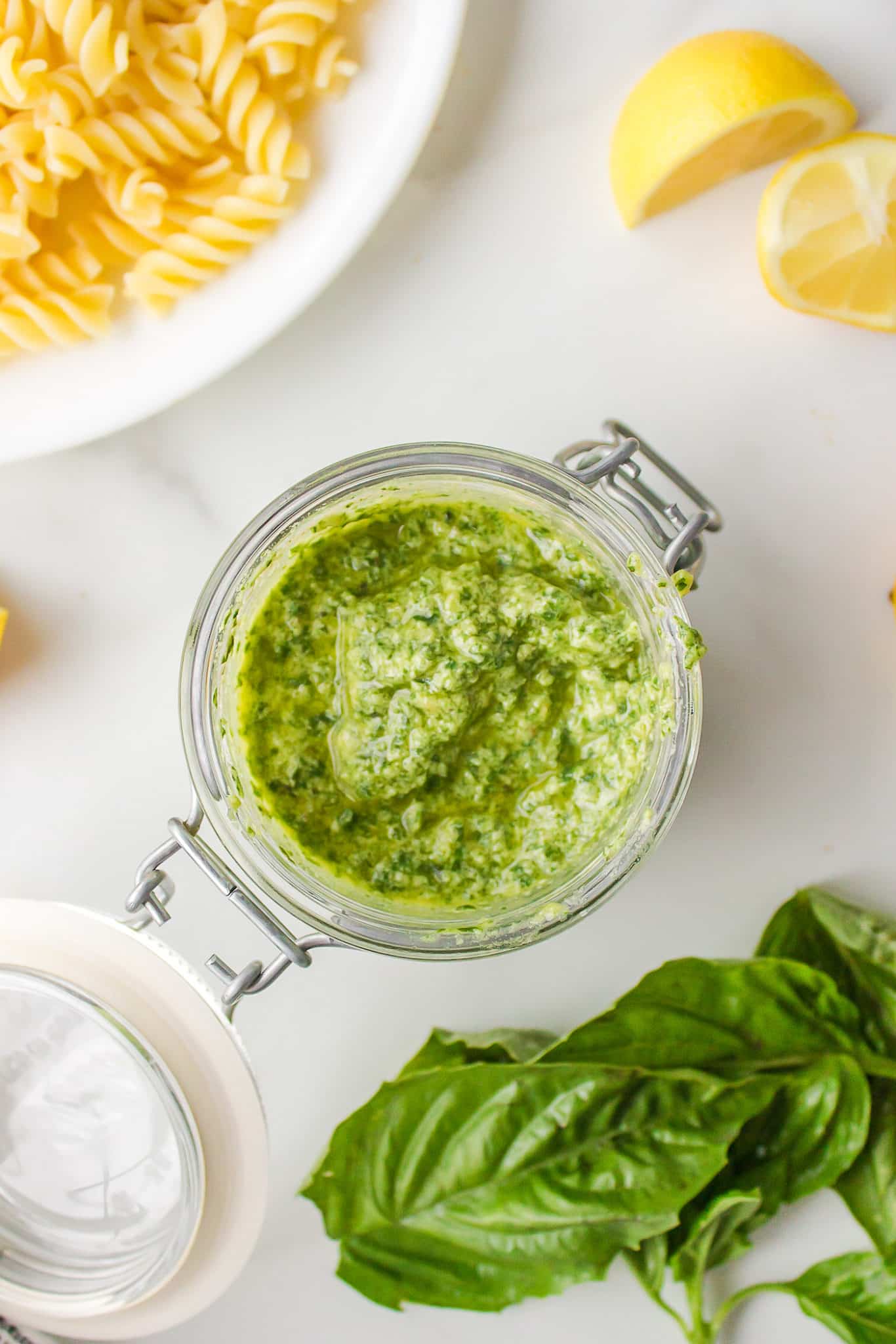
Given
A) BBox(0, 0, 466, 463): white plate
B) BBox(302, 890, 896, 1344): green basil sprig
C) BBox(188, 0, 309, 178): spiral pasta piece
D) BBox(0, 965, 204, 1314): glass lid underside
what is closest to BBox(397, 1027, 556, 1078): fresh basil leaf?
BBox(302, 890, 896, 1344): green basil sprig

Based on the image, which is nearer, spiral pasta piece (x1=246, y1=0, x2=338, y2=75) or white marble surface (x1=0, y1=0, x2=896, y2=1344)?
spiral pasta piece (x1=246, y1=0, x2=338, y2=75)

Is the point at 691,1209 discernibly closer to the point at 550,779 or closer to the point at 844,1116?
the point at 844,1116

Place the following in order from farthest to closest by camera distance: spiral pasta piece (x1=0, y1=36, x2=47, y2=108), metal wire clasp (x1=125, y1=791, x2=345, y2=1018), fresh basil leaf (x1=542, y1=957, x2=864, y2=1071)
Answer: fresh basil leaf (x1=542, y1=957, x2=864, y2=1071)
spiral pasta piece (x1=0, y1=36, x2=47, y2=108)
metal wire clasp (x1=125, y1=791, x2=345, y2=1018)

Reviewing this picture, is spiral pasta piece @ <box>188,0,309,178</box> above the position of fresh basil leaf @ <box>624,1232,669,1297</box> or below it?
above

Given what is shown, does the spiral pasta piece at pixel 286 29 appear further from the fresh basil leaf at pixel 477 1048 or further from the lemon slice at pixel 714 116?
the fresh basil leaf at pixel 477 1048

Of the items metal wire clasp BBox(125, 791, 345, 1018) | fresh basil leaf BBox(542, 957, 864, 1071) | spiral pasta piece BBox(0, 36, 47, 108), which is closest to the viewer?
metal wire clasp BBox(125, 791, 345, 1018)

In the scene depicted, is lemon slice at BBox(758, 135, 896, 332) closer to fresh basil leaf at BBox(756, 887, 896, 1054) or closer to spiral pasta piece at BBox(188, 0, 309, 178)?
spiral pasta piece at BBox(188, 0, 309, 178)

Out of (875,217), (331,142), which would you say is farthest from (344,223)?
(875,217)
